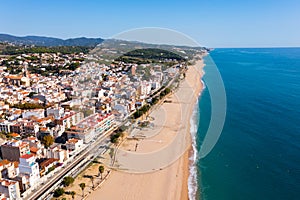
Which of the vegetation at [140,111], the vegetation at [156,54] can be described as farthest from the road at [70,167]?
the vegetation at [156,54]

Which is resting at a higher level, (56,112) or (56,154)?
(56,112)

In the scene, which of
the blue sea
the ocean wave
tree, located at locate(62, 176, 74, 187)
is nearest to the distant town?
tree, located at locate(62, 176, 74, 187)

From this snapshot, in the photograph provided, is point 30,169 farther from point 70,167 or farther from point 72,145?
point 72,145

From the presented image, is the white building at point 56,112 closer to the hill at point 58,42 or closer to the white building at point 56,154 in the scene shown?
the white building at point 56,154

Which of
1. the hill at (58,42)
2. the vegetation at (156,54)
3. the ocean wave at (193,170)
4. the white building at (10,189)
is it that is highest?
the hill at (58,42)

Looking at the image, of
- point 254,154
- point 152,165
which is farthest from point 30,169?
point 254,154

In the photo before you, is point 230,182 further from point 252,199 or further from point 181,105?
point 181,105
